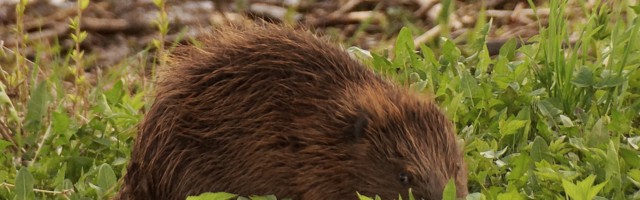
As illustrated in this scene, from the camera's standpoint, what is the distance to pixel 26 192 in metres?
4.26

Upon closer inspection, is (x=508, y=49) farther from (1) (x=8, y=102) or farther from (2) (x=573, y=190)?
(1) (x=8, y=102)

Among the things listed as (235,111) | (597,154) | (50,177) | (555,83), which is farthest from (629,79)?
(50,177)

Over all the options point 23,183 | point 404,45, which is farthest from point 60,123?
point 404,45

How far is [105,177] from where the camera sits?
4.43 metres

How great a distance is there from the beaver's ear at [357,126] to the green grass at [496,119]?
455 millimetres

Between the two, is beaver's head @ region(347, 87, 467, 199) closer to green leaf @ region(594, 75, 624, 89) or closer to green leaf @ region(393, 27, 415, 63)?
green leaf @ region(594, 75, 624, 89)

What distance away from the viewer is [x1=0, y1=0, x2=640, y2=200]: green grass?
425 centimetres

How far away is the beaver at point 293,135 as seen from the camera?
12.8 ft

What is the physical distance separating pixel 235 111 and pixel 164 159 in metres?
0.27

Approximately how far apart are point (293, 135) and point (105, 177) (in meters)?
0.84

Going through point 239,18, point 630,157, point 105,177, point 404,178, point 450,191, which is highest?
point 450,191

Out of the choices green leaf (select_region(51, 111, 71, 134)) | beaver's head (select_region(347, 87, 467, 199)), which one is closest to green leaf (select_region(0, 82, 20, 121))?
green leaf (select_region(51, 111, 71, 134))

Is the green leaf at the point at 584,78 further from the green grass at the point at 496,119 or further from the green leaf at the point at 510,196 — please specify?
the green leaf at the point at 510,196

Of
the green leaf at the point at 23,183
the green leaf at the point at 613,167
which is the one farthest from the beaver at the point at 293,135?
the green leaf at the point at 613,167
